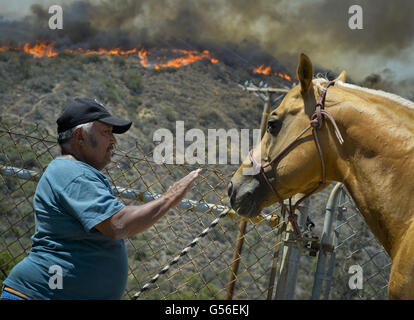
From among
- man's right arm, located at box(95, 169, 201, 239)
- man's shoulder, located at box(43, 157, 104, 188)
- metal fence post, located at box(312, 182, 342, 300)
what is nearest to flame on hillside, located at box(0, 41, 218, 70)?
metal fence post, located at box(312, 182, 342, 300)

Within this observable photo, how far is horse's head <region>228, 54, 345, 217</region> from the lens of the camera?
296cm

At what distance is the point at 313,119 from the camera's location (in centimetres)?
293

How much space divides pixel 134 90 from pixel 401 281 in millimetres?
28163

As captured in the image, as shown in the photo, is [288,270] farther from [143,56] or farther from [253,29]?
[143,56]

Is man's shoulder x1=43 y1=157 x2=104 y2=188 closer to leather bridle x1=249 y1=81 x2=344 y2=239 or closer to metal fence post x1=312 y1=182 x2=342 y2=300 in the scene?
leather bridle x1=249 y1=81 x2=344 y2=239

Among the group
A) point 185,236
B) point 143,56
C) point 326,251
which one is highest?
point 143,56

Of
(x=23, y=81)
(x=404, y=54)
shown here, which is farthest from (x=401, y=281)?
(x=23, y=81)

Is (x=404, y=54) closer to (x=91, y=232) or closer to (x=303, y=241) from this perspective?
(x=303, y=241)

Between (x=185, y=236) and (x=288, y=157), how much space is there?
1160 cm

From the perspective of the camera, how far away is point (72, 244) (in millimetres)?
2559

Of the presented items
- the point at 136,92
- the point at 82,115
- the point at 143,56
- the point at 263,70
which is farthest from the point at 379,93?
the point at 143,56

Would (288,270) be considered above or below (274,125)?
below

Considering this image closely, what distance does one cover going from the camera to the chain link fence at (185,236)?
3.74 metres

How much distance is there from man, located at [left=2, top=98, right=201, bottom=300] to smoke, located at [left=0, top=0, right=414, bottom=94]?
59.5ft
